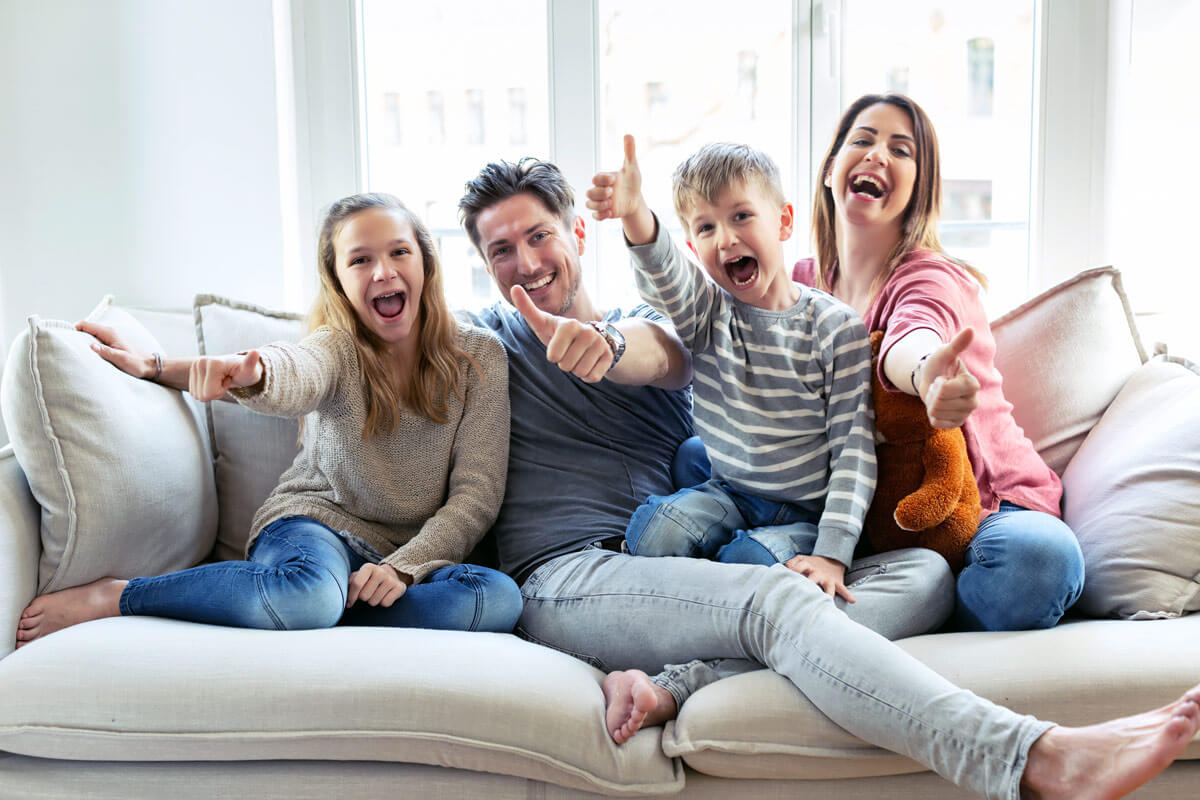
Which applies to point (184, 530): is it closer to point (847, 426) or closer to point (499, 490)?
point (499, 490)

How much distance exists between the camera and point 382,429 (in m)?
1.50

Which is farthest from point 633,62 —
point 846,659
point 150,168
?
point 846,659

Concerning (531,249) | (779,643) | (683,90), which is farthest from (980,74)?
Result: (779,643)

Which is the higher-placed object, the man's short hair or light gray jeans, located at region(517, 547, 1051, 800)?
the man's short hair

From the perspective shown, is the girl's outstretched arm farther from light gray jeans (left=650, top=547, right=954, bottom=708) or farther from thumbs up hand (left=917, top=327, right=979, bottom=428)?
thumbs up hand (left=917, top=327, right=979, bottom=428)

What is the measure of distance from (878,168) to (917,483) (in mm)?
532

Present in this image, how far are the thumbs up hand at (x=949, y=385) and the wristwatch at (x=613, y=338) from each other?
1.34 feet

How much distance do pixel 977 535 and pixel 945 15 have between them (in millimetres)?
1410

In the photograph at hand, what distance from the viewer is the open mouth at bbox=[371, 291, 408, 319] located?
150 cm

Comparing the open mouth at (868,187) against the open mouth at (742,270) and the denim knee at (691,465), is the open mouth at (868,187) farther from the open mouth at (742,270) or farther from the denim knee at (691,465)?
the denim knee at (691,465)

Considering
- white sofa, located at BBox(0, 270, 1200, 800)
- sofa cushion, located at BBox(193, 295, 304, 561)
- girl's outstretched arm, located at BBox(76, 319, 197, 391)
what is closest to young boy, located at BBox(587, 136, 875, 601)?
white sofa, located at BBox(0, 270, 1200, 800)

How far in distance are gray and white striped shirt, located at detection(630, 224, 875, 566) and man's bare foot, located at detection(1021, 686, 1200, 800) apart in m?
0.37

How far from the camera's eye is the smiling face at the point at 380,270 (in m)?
1.49

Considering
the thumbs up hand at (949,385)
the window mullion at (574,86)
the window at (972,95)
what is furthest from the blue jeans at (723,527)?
the window at (972,95)
